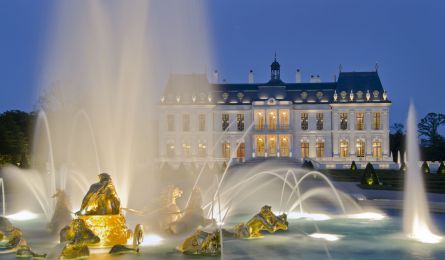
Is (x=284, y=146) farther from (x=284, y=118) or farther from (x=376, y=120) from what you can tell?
(x=376, y=120)

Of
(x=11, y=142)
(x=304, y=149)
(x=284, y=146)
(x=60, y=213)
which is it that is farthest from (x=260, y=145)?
(x=60, y=213)

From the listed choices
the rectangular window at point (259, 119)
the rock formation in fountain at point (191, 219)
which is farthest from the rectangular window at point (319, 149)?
the rock formation in fountain at point (191, 219)

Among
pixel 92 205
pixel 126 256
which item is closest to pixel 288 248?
pixel 126 256

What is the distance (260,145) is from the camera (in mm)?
61250

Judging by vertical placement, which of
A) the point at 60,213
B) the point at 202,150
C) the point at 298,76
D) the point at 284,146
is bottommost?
the point at 60,213

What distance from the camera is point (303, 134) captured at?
6144 cm

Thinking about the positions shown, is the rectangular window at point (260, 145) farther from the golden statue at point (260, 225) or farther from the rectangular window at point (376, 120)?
the golden statue at point (260, 225)

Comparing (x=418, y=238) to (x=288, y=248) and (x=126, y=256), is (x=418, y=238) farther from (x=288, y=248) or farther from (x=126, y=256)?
(x=126, y=256)

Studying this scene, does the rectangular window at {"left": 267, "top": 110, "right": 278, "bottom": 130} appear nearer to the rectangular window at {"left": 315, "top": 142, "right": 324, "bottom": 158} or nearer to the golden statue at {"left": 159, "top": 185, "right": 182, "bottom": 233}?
the rectangular window at {"left": 315, "top": 142, "right": 324, "bottom": 158}

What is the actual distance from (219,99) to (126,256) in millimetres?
51530

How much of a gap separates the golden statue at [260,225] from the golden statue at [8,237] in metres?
4.99

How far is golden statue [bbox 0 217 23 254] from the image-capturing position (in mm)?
11852

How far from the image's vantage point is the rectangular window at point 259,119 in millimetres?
60812

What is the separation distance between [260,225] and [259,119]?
47.8 m
